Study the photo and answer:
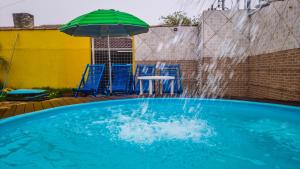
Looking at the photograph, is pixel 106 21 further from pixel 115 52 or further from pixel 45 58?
pixel 45 58

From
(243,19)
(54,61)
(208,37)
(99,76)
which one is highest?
(243,19)

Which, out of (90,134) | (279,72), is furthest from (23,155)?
(279,72)

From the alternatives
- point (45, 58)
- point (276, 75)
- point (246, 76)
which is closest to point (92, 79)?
point (45, 58)

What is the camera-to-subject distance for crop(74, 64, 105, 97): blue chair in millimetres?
6145

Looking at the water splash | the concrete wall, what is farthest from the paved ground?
the concrete wall

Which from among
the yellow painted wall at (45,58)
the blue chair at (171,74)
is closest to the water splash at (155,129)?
the blue chair at (171,74)

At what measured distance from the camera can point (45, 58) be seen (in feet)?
26.0

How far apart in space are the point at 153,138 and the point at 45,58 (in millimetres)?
6548

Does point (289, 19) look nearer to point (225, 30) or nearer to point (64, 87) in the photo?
point (225, 30)

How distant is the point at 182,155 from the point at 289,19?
419 centimetres

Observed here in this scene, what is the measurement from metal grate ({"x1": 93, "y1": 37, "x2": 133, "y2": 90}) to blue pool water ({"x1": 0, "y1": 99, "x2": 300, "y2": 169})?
3.45 m

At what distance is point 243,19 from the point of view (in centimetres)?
676

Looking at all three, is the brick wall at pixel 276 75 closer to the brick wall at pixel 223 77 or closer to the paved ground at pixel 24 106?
the brick wall at pixel 223 77

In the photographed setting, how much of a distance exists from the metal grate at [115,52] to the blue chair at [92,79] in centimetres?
132
